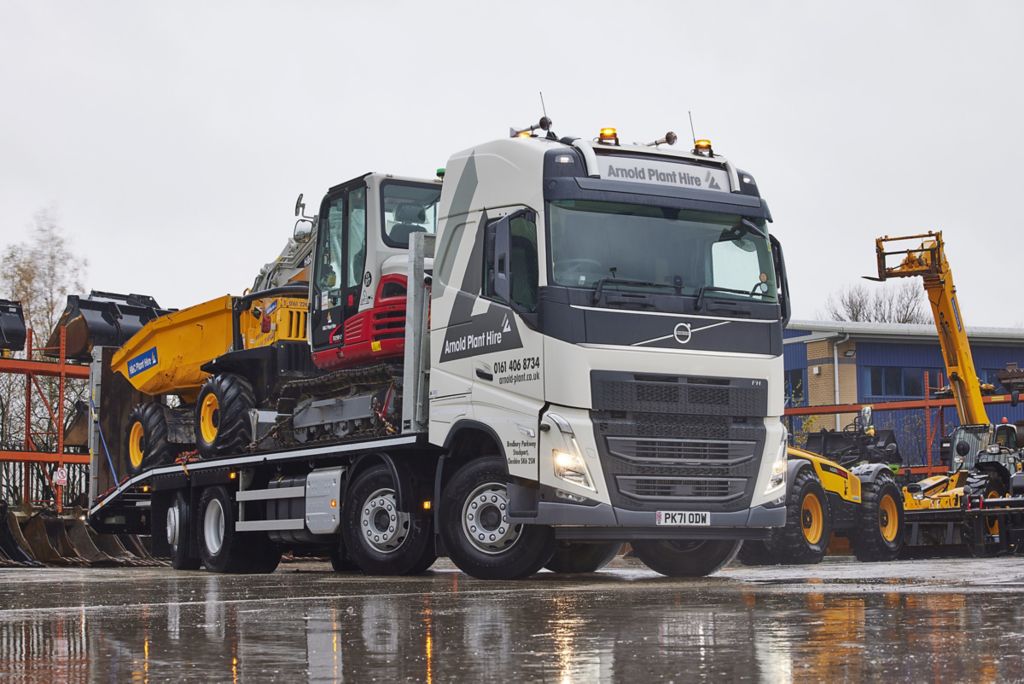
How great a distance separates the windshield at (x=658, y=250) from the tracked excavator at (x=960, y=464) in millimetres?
8834

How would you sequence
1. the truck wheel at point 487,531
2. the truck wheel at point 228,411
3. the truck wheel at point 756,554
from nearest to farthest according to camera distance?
the truck wheel at point 487,531
the truck wheel at point 228,411
the truck wheel at point 756,554

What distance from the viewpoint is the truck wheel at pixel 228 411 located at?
17.4m

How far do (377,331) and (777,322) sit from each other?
397cm

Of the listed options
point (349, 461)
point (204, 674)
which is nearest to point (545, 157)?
point (349, 461)

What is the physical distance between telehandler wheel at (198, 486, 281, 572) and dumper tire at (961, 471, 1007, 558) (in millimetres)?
9674

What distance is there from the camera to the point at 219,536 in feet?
59.2

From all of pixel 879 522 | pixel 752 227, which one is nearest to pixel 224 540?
pixel 752 227

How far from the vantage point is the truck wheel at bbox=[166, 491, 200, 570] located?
61.0 feet

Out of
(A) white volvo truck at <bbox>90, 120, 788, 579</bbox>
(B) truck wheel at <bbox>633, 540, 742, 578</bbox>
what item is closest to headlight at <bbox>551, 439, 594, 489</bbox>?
(A) white volvo truck at <bbox>90, 120, 788, 579</bbox>

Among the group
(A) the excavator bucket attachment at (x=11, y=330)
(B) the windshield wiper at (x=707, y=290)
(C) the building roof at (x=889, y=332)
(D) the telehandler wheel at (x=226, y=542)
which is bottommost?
(D) the telehandler wheel at (x=226, y=542)

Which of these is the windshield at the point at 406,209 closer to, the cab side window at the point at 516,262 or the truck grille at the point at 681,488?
the cab side window at the point at 516,262

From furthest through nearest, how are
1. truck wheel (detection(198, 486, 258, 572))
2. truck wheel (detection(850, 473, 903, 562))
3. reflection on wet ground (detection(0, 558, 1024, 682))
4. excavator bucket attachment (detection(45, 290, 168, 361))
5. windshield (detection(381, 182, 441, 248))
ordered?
excavator bucket attachment (detection(45, 290, 168, 361)) < truck wheel (detection(850, 473, 903, 562)) < truck wheel (detection(198, 486, 258, 572)) < windshield (detection(381, 182, 441, 248)) < reflection on wet ground (detection(0, 558, 1024, 682))

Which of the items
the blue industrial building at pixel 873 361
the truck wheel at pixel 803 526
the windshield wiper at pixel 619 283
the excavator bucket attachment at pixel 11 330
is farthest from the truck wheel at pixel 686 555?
the blue industrial building at pixel 873 361

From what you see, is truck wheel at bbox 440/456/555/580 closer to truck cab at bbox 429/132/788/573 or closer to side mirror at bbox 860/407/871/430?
truck cab at bbox 429/132/788/573
